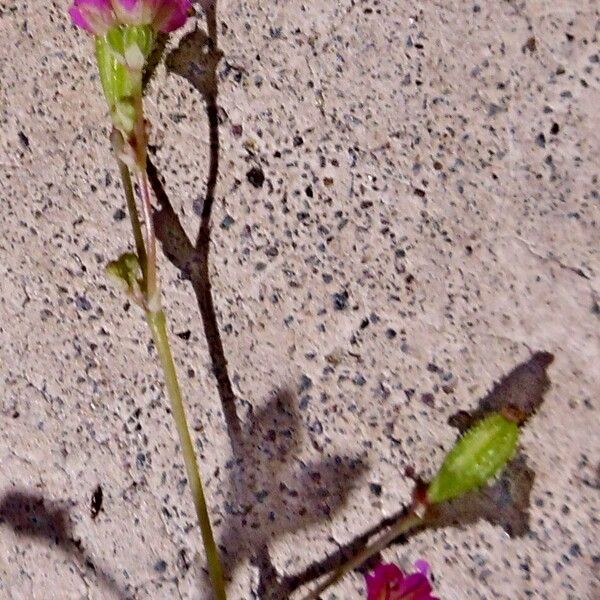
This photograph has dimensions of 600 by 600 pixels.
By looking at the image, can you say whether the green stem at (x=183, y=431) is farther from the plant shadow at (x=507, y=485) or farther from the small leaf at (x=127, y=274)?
the plant shadow at (x=507, y=485)

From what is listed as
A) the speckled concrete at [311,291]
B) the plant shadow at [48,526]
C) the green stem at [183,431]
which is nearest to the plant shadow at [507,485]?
the speckled concrete at [311,291]

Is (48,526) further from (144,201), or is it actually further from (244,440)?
(144,201)

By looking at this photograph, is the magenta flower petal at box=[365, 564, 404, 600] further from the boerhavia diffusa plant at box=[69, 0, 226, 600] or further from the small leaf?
the small leaf

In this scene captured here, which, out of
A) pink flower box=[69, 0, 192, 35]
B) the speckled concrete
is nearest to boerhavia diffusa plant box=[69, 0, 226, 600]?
pink flower box=[69, 0, 192, 35]

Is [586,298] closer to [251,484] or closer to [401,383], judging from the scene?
[401,383]

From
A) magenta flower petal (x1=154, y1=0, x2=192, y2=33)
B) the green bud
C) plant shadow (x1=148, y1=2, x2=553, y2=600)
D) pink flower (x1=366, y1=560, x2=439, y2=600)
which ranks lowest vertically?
pink flower (x1=366, y1=560, x2=439, y2=600)

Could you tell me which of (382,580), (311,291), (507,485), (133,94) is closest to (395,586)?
(382,580)
